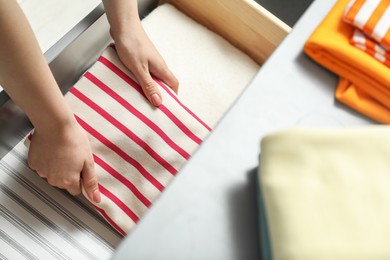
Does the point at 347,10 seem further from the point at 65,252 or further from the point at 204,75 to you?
the point at 65,252

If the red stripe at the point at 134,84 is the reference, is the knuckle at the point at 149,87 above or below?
above

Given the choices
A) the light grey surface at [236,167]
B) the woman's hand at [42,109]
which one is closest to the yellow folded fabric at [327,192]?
the light grey surface at [236,167]

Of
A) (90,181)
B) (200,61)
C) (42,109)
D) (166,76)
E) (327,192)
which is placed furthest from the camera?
(200,61)

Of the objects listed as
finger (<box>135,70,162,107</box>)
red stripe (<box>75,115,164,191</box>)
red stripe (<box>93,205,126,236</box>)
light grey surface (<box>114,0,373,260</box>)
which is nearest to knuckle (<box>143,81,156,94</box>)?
finger (<box>135,70,162,107</box>)

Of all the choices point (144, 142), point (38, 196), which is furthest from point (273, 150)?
point (38, 196)

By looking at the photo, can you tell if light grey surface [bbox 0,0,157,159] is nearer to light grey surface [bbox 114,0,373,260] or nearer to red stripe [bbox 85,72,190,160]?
red stripe [bbox 85,72,190,160]

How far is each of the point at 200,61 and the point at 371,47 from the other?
48 cm

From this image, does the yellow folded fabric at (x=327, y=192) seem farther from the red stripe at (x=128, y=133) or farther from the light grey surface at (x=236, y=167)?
the red stripe at (x=128, y=133)

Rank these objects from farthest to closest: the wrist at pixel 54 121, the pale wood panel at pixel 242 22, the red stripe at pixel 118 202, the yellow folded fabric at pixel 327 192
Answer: the pale wood panel at pixel 242 22, the red stripe at pixel 118 202, the wrist at pixel 54 121, the yellow folded fabric at pixel 327 192

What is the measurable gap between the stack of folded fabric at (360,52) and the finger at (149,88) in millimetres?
331

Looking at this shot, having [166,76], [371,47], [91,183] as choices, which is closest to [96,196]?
[91,183]

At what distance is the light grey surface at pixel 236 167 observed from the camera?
0.41m

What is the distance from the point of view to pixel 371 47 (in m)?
0.51

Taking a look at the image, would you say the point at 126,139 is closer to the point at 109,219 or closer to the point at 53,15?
the point at 109,219
